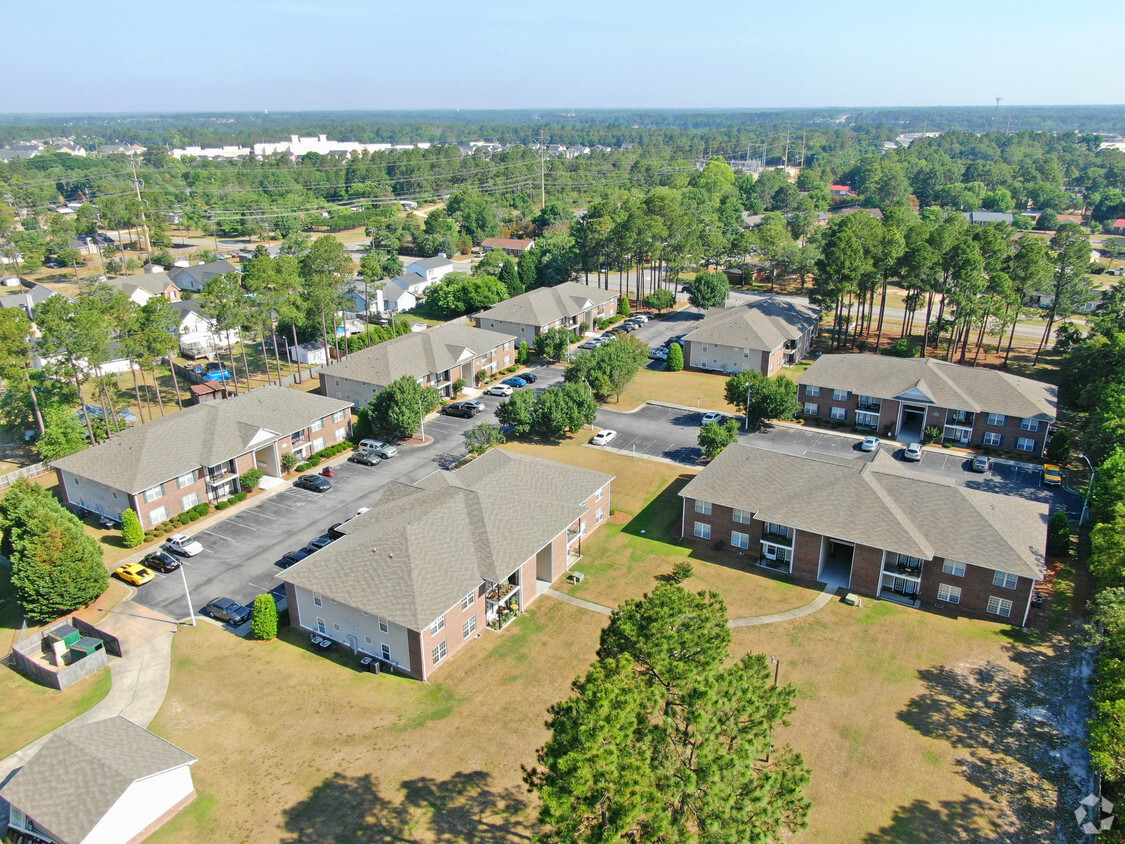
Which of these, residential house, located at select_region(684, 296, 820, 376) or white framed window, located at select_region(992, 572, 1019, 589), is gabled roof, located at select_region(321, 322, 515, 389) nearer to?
residential house, located at select_region(684, 296, 820, 376)

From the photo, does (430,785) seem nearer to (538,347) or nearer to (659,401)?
(659,401)

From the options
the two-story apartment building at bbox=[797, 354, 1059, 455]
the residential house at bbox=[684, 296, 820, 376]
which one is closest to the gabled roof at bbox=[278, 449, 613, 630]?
the two-story apartment building at bbox=[797, 354, 1059, 455]

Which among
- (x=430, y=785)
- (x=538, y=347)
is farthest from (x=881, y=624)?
(x=538, y=347)

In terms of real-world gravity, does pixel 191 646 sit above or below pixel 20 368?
below

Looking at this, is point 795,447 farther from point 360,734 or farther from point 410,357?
point 360,734

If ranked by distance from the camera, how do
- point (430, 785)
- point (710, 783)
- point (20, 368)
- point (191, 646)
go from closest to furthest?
point (710, 783), point (430, 785), point (191, 646), point (20, 368)

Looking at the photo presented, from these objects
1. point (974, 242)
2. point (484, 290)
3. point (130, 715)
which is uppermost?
point (974, 242)

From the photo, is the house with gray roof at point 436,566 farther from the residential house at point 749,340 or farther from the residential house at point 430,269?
the residential house at point 430,269
